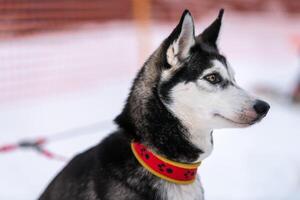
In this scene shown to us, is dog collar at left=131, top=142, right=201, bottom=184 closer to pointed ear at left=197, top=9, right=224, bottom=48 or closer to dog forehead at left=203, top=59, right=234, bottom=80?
dog forehead at left=203, top=59, right=234, bottom=80

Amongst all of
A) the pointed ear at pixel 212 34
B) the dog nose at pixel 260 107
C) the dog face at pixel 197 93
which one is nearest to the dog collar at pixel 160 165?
the dog face at pixel 197 93

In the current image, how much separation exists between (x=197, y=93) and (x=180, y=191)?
47 centimetres

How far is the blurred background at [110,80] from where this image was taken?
4.65m

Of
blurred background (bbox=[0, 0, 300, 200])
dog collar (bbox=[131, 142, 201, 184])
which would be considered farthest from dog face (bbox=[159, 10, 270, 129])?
blurred background (bbox=[0, 0, 300, 200])

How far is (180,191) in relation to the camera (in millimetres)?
2521

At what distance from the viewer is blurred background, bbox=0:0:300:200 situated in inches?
183

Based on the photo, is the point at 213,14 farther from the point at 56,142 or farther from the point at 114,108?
the point at 56,142

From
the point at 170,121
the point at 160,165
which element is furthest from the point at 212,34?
the point at 160,165

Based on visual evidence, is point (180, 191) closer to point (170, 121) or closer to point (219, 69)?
point (170, 121)

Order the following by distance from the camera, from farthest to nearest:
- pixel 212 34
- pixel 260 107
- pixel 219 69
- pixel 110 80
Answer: pixel 110 80 → pixel 212 34 → pixel 219 69 → pixel 260 107

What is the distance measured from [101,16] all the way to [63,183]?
6981mm

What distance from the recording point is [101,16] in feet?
30.6

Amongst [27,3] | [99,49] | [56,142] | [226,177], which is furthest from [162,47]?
[99,49]

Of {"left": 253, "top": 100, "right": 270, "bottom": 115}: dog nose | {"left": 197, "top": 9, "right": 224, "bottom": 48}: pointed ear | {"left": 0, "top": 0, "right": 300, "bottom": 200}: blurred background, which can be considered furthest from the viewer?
{"left": 0, "top": 0, "right": 300, "bottom": 200}: blurred background
